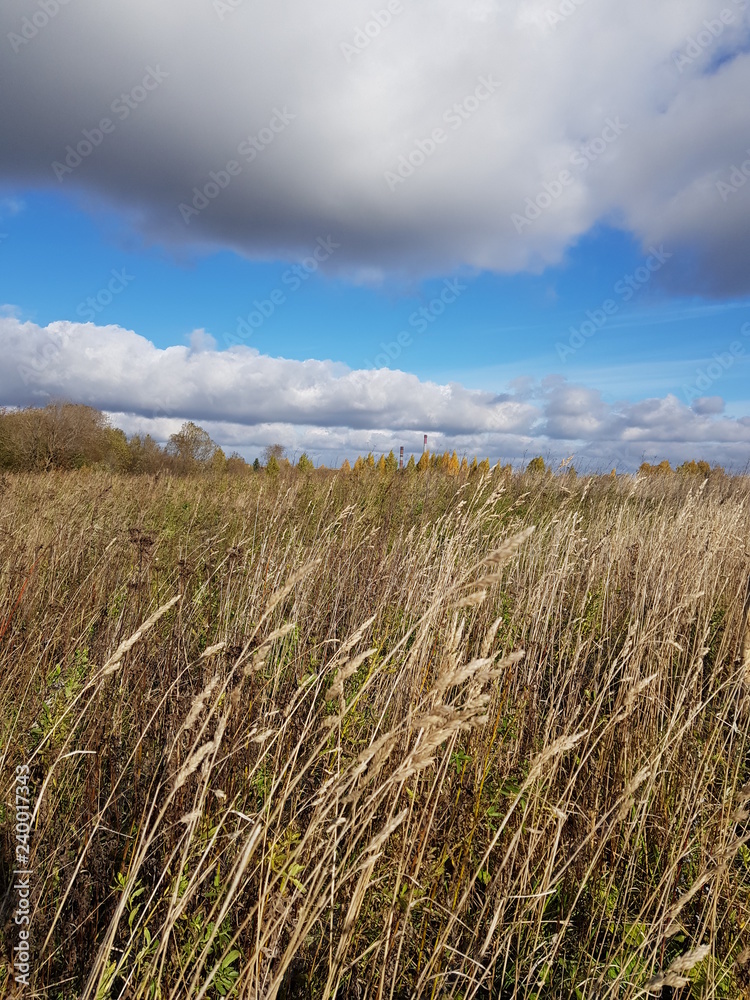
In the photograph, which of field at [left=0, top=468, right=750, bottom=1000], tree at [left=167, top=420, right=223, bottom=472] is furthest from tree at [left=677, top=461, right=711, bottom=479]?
tree at [left=167, top=420, right=223, bottom=472]

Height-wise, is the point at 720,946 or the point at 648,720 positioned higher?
the point at 648,720

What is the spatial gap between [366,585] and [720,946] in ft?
8.14

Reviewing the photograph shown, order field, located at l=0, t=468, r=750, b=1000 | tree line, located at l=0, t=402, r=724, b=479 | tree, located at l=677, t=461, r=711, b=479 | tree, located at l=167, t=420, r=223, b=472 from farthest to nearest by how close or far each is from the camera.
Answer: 1. tree, located at l=167, t=420, r=223, b=472
2. tree line, located at l=0, t=402, r=724, b=479
3. tree, located at l=677, t=461, r=711, b=479
4. field, located at l=0, t=468, r=750, b=1000

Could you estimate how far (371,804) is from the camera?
1699 millimetres

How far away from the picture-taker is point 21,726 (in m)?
2.52

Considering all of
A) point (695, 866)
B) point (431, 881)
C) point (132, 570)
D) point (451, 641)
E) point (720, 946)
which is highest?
point (451, 641)

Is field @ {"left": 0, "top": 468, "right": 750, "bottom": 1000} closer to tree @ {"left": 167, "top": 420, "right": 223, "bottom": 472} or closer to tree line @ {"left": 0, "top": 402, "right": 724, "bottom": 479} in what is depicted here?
tree line @ {"left": 0, "top": 402, "right": 724, "bottom": 479}

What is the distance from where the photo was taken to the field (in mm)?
1350

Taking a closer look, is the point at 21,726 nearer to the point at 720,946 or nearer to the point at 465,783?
the point at 465,783

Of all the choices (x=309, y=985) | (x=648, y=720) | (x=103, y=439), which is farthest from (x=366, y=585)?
(x=103, y=439)

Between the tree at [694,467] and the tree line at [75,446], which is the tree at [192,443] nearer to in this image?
the tree line at [75,446]

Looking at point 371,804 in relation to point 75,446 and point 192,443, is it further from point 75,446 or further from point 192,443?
point 192,443

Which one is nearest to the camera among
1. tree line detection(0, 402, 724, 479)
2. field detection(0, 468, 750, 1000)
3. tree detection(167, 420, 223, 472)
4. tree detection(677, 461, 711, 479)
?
field detection(0, 468, 750, 1000)

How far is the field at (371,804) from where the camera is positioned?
1350mm
